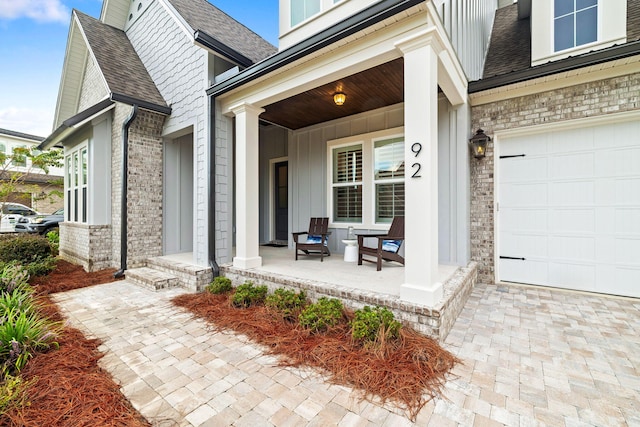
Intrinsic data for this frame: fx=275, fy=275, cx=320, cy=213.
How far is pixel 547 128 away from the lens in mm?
4047

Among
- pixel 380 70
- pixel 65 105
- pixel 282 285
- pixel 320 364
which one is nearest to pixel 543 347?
pixel 320 364

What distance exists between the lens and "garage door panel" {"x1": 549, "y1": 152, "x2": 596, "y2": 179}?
12.6ft

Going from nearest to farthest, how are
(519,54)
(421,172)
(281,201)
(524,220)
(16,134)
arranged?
(421,172) < (524,220) < (519,54) < (281,201) < (16,134)

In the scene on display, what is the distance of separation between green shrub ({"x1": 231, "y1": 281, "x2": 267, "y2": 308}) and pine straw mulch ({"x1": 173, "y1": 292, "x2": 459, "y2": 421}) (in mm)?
386

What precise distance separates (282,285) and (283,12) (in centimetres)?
471

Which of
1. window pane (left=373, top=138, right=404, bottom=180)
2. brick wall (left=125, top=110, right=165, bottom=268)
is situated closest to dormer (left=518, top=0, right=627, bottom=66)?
window pane (left=373, top=138, right=404, bottom=180)

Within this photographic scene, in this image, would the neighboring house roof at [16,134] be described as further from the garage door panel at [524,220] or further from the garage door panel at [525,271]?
the garage door panel at [525,271]

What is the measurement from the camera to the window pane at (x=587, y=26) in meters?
3.94

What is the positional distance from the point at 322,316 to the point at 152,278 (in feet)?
10.8

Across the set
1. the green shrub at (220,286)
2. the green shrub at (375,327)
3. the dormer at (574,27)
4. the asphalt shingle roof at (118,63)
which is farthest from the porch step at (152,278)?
the dormer at (574,27)

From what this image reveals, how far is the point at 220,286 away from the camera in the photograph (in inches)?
159

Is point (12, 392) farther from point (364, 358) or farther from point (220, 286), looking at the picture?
point (364, 358)

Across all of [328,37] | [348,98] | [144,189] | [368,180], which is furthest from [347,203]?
[144,189]

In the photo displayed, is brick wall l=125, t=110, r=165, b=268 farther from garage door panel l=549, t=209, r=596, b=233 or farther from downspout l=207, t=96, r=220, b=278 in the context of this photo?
garage door panel l=549, t=209, r=596, b=233
